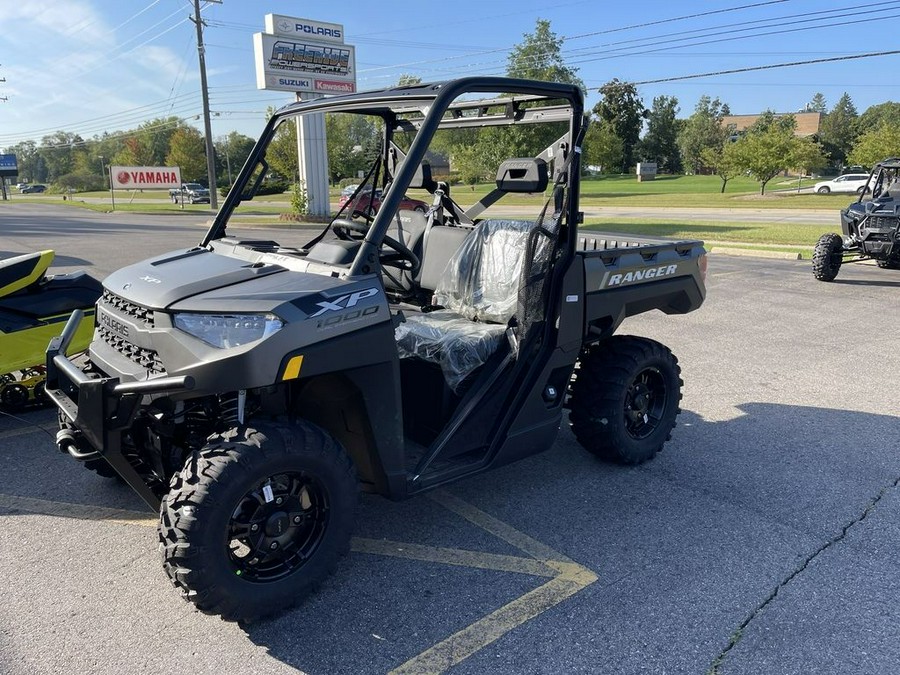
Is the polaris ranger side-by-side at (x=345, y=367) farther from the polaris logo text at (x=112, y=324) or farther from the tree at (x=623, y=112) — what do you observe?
the tree at (x=623, y=112)

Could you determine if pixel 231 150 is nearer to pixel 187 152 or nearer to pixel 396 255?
pixel 187 152

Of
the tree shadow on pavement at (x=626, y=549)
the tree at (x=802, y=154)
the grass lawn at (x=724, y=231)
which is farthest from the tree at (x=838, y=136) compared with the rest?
the tree shadow on pavement at (x=626, y=549)

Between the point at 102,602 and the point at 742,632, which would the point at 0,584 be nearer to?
the point at 102,602

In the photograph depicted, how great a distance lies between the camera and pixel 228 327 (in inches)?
107

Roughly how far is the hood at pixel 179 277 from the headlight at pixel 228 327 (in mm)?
152

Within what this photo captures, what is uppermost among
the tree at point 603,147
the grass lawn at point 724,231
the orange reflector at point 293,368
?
the tree at point 603,147

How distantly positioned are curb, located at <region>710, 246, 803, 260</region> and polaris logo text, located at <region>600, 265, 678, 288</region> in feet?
38.3

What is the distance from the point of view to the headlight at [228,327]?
267 centimetres

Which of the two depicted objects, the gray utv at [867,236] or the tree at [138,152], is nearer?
the gray utv at [867,236]

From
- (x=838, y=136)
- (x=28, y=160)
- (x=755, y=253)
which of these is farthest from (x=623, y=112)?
(x=28, y=160)

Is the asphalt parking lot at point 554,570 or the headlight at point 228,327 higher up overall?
the headlight at point 228,327

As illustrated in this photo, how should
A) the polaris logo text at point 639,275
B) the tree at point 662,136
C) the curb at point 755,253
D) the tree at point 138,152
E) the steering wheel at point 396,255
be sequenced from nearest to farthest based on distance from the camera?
the steering wheel at point 396,255, the polaris logo text at point 639,275, the curb at point 755,253, the tree at point 138,152, the tree at point 662,136

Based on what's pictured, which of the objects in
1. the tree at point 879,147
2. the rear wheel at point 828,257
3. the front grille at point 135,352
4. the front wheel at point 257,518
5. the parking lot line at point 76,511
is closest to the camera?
the front wheel at point 257,518

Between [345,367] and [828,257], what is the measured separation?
35.0 feet
